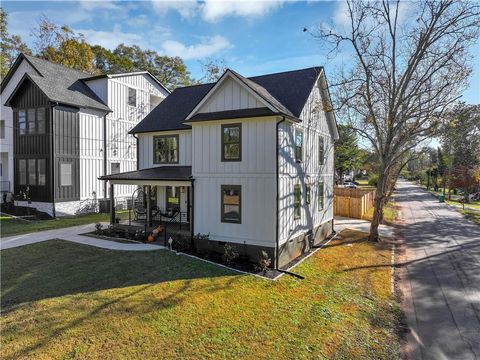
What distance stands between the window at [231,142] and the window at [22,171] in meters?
15.9

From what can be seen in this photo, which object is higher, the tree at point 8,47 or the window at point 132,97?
the tree at point 8,47

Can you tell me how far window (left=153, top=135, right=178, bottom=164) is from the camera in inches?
611

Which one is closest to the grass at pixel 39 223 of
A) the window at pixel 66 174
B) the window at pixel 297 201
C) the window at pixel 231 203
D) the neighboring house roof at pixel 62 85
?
the window at pixel 66 174

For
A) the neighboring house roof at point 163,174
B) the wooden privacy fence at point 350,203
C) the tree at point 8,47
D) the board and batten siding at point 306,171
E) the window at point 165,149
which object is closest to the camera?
the board and batten siding at point 306,171

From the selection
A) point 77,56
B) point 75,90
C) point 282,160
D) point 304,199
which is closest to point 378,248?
point 304,199

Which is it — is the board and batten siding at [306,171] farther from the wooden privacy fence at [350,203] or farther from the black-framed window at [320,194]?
the wooden privacy fence at [350,203]

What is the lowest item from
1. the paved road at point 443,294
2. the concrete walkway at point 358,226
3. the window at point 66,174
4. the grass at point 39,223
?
the paved road at point 443,294

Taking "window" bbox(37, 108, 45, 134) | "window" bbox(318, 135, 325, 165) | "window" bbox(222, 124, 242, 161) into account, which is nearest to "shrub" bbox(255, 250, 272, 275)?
"window" bbox(222, 124, 242, 161)

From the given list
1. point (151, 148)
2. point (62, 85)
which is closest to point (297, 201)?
point (151, 148)

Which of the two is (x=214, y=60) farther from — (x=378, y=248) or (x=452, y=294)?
(x=452, y=294)

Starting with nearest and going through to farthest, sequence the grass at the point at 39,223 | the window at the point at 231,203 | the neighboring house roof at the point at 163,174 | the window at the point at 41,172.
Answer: the window at the point at 231,203 < the neighboring house roof at the point at 163,174 < the grass at the point at 39,223 < the window at the point at 41,172

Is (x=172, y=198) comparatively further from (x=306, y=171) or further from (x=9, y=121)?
(x=9, y=121)

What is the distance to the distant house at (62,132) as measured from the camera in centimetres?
1858

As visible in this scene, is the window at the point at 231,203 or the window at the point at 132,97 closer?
the window at the point at 231,203
